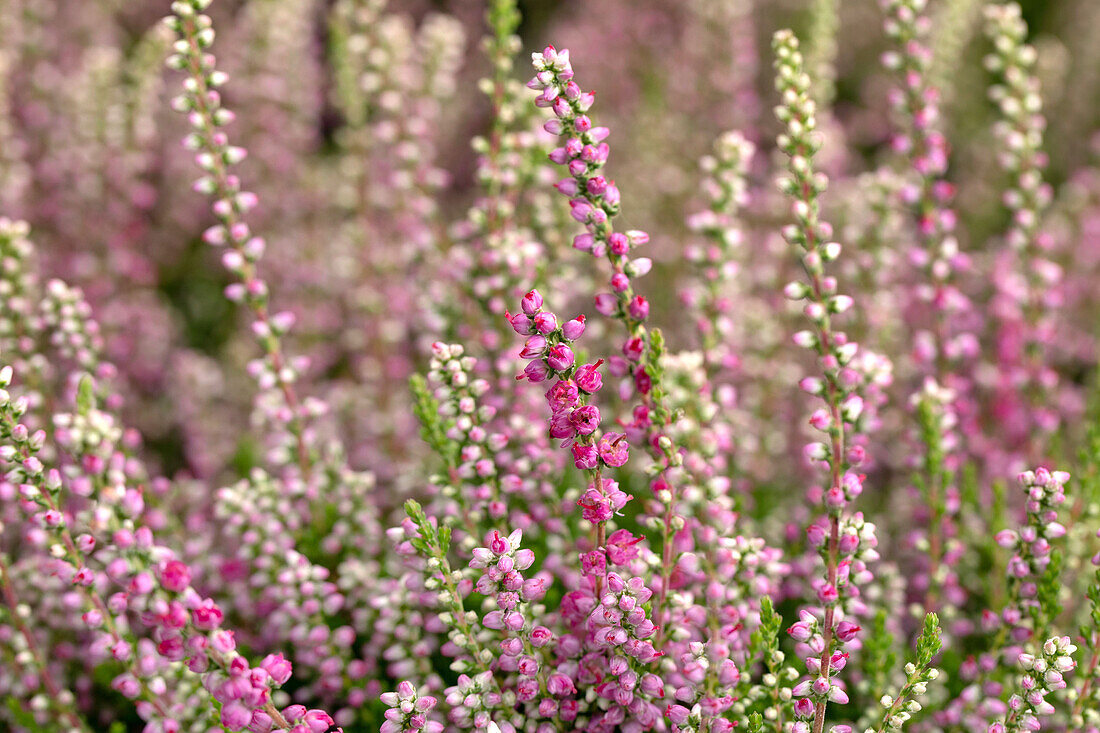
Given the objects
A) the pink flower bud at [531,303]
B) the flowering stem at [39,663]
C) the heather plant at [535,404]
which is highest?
the pink flower bud at [531,303]

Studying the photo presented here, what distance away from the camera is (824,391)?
1443 mm

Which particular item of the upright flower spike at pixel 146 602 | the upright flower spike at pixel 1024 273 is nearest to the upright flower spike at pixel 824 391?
the upright flower spike at pixel 146 602

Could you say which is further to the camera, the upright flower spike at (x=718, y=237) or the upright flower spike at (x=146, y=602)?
the upright flower spike at (x=718, y=237)

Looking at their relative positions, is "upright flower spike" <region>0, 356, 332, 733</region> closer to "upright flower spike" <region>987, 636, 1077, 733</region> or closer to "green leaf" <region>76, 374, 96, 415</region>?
"green leaf" <region>76, 374, 96, 415</region>

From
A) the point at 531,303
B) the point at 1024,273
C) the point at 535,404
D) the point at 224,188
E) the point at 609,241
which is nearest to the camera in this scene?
the point at 531,303

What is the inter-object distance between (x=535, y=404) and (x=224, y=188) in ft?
2.45

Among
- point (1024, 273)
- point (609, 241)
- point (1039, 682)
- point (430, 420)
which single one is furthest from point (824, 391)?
point (1024, 273)

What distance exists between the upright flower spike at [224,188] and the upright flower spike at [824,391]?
982 mm

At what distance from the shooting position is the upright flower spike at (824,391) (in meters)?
1.40

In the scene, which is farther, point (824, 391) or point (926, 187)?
point (926, 187)

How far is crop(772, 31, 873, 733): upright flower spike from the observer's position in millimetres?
1396

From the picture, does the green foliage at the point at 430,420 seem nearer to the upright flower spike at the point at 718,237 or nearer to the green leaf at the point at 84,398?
the green leaf at the point at 84,398

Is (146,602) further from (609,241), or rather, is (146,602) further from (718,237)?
(718,237)

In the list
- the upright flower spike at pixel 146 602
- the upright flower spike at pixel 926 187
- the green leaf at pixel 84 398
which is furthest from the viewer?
the upright flower spike at pixel 926 187
